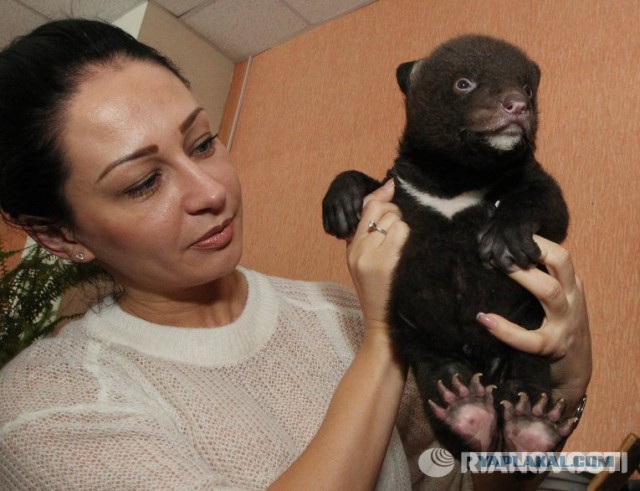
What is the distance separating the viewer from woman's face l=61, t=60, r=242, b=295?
4.25 ft

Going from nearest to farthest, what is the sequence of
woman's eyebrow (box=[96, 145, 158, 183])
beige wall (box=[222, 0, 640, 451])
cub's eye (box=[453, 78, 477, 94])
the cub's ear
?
woman's eyebrow (box=[96, 145, 158, 183]) < cub's eye (box=[453, 78, 477, 94]) < the cub's ear < beige wall (box=[222, 0, 640, 451])

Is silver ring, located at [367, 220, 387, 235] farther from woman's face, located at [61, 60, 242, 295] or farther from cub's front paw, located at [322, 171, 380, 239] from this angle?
woman's face, located at [61, 60, 242, 295]

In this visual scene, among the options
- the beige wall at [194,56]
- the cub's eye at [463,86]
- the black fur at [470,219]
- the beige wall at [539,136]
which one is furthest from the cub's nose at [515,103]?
the beige wall at [194,56]

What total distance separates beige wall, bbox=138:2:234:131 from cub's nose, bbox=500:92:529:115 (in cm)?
328

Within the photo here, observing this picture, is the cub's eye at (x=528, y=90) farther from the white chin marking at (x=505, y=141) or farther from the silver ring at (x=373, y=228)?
the silver ring at (x=373, y=228)

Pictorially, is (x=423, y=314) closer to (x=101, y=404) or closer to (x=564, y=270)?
(x=564, y=270)

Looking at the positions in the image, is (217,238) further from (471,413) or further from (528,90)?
(528,90)

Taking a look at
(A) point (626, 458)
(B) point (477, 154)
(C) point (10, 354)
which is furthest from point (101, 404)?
(C) point (10, 354)

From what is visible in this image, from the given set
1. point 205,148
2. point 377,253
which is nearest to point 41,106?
point 205,148

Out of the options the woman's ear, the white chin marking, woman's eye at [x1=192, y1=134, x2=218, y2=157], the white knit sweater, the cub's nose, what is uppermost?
the cub's nose

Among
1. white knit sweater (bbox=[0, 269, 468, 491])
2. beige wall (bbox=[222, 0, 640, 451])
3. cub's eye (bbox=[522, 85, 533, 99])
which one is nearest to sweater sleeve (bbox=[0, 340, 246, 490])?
white knit sweater (bbox=[0, 269, 468, 491])

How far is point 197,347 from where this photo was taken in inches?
60.0

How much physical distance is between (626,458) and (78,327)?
1479mm

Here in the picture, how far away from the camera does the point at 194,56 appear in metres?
4.26
